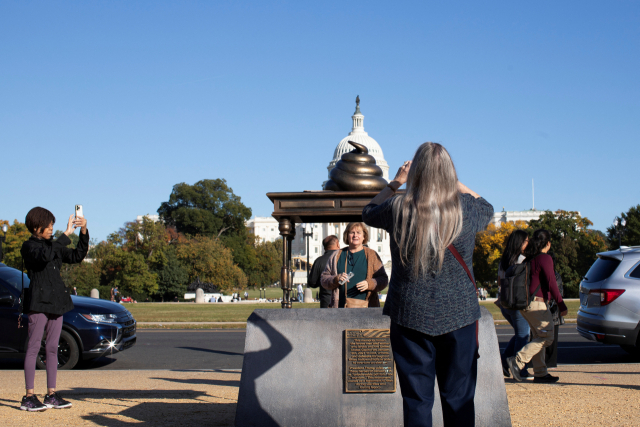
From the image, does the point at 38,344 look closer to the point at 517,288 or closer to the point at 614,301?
the point at 517,288

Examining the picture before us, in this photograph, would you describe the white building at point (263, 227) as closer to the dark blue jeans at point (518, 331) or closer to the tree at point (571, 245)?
the tree at point (571, 245)

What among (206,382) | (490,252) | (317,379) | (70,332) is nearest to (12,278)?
(70,332)

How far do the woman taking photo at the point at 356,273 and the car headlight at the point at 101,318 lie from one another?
17.4 ft

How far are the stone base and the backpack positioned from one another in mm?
2713

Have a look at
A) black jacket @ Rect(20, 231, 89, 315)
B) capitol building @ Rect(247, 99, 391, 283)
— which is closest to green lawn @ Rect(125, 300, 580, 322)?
black jacket @ Rect(20, 231, 89, 315)

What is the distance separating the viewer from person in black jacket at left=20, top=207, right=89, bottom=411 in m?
5.86

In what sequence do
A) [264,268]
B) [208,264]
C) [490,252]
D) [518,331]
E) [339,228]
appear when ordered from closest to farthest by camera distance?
[518,331] → [208,264] → [490,252] → [264,268] → [339,228]

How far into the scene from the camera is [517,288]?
24.4 ft

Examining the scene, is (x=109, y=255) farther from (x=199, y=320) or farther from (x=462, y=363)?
(x=462, y=363)

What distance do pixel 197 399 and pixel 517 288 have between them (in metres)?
3.79

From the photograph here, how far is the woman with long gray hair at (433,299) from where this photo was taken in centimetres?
320

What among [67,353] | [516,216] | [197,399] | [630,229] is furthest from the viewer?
[516,216]

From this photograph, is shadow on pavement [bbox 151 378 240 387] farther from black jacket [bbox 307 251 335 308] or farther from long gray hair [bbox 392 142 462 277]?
long gray hair [bbox 392 142 462 277]

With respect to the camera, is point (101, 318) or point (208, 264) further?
point (208, 264)
